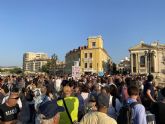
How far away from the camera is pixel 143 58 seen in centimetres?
11712

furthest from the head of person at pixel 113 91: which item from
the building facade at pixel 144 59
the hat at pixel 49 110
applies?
the building facade at pixel 144 59

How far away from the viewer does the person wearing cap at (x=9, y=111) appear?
5609mm

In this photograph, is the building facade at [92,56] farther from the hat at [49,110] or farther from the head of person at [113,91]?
the hat at [49,110]

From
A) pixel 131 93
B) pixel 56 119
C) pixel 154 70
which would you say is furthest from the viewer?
pixel 154 70

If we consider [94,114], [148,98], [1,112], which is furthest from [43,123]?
[148,98]

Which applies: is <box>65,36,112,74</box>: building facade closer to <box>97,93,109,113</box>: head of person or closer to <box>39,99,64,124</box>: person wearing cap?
<box>97,93,109,113</box>: head of person

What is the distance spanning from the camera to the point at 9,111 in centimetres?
573

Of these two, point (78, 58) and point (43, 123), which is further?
point (78, 58)

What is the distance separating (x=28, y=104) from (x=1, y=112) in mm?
6670

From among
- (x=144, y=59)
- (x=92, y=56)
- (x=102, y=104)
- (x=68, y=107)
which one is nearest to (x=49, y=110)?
(x=102, y=104)

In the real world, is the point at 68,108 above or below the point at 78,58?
below

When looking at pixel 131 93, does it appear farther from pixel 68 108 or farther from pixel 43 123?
pixel 43 123

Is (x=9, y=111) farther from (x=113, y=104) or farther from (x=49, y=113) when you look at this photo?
(x=113, y=104)

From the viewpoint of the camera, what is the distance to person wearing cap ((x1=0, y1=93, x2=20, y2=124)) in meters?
5.61
